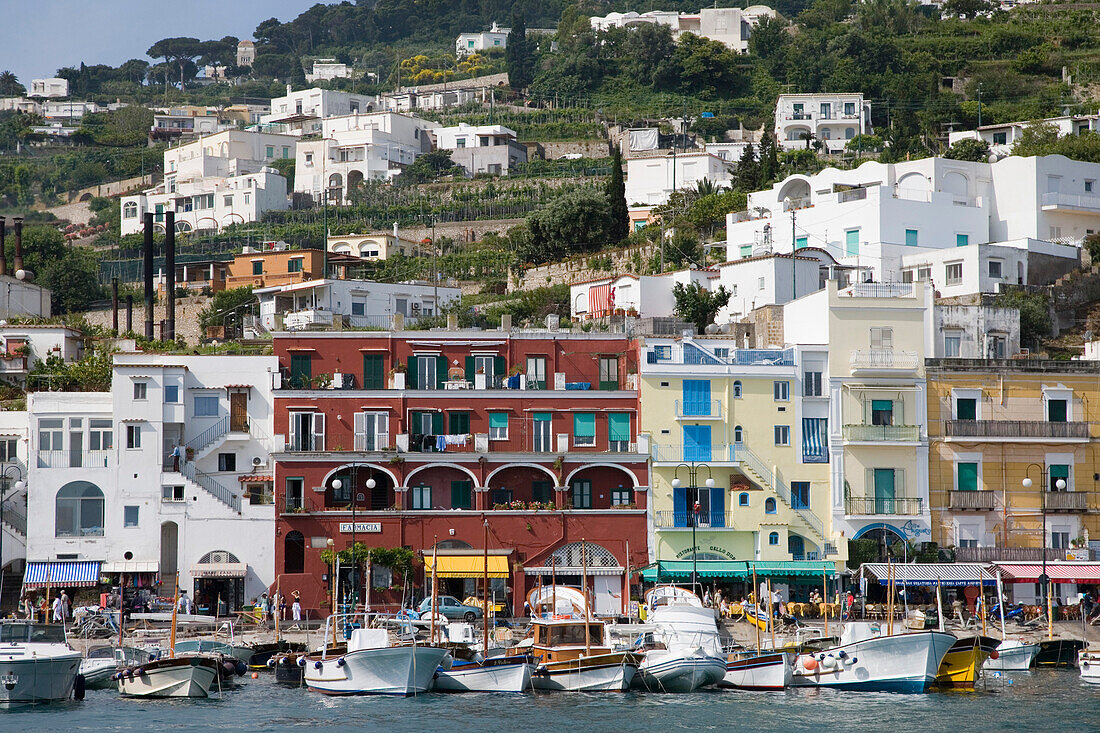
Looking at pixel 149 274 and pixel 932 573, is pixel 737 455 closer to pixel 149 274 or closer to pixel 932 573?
pixel 932 573

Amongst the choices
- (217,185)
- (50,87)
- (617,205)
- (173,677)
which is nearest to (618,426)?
(173,677)

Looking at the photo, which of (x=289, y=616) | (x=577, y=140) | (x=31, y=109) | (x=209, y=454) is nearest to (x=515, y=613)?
(x=289, y=616)

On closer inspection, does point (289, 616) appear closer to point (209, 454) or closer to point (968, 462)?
point (209, 454)

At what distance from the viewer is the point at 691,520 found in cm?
6034

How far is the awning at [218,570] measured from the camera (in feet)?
191

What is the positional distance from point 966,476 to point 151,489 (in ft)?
109

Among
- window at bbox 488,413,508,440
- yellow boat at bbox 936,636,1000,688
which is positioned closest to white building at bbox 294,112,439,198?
window at bbox 488,413,508,440

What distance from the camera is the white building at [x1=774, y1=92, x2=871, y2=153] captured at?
396ft

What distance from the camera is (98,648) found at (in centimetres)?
4891

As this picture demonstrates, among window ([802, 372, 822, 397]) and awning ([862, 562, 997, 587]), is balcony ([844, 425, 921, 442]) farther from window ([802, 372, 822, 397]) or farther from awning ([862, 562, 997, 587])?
awning ([862, 562, 997, 587])

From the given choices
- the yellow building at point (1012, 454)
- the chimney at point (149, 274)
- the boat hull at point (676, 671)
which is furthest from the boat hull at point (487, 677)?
the chimney at point (149, 274)

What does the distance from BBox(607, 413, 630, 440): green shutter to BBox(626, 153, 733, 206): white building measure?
48.8m

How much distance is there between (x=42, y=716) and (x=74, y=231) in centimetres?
9569

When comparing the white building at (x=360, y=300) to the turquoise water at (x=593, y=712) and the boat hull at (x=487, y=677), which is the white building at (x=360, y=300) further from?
the turquoise water at (x=593, y=712)
